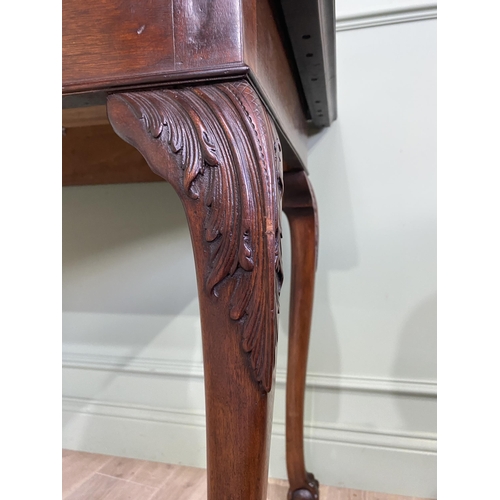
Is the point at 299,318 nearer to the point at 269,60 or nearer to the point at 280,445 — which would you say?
the point at 280,445

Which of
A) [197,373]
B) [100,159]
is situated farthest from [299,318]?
[100,159]

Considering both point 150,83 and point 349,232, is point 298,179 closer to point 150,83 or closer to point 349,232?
point 349,232

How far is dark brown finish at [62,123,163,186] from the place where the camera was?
0.84 m

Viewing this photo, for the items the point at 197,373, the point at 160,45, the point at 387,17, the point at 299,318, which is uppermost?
the point at 387,17

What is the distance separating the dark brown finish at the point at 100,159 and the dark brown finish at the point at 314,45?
395mm

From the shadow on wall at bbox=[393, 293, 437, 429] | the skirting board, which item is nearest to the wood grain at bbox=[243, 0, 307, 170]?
the shadow on wall at bbox=[393, 293, 437, 429]

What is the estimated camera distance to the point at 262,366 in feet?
0.85

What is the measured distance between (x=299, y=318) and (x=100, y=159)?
0.55m

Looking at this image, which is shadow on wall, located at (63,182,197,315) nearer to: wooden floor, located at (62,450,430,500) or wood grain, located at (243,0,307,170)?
wooden floor, located at (62,450,430,500)

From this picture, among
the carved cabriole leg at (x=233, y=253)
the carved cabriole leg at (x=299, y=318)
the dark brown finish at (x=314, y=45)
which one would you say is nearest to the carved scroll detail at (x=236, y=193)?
the carved cabriole leg at (x=233, y=253)

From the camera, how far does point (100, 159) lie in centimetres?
88

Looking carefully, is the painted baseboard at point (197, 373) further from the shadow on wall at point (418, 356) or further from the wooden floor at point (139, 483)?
the wooden floor at point (139, 483)

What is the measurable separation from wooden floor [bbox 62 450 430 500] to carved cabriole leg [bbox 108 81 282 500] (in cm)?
58

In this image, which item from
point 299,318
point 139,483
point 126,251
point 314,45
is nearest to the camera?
point 314,45
